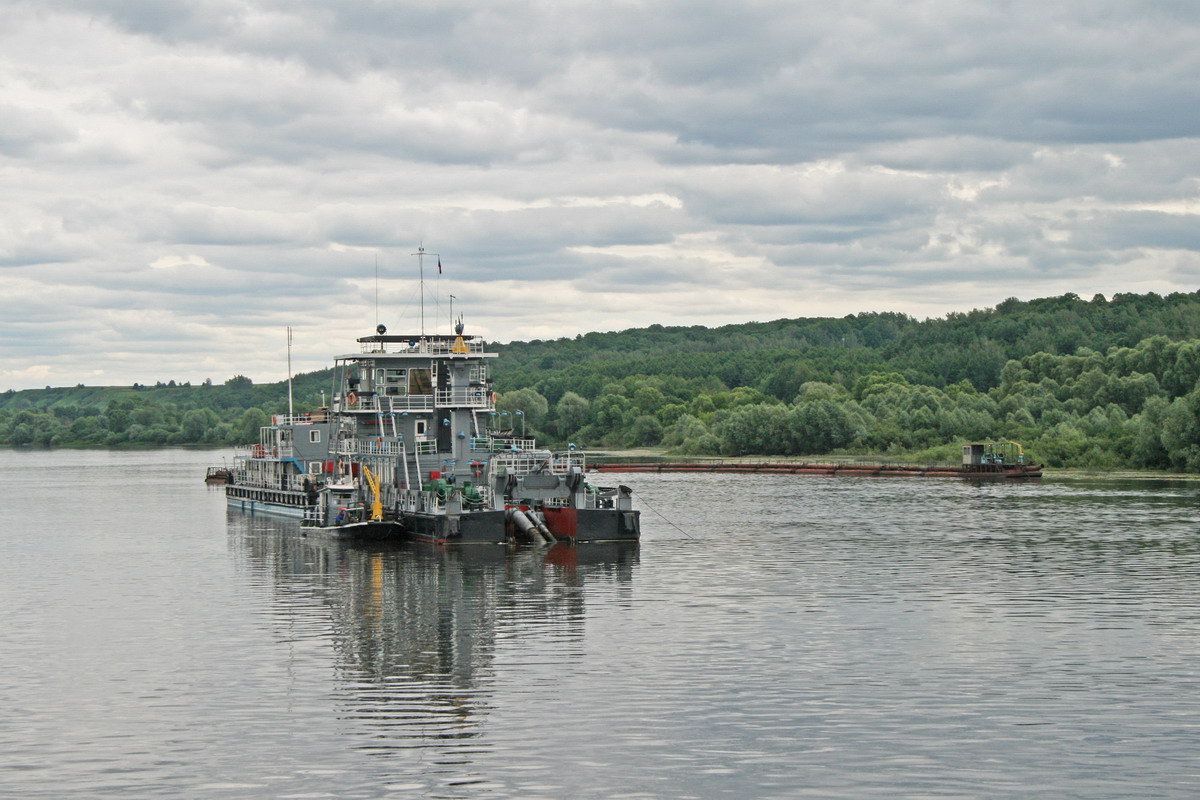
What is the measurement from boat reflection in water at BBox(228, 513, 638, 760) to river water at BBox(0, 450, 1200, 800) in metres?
0.18

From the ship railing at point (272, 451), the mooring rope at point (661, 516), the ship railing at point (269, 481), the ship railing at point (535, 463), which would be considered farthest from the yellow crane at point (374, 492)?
the ship railing at point (272, 451)

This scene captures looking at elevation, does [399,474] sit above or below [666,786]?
above

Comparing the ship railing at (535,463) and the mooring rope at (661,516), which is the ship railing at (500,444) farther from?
the mooring rope at (661,516)

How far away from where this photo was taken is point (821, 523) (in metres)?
94.3

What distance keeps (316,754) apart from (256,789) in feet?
8.93

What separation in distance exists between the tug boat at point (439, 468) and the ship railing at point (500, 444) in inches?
3.3

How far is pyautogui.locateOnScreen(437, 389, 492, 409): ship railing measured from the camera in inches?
3260

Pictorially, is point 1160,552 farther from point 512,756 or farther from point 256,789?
point 256,789

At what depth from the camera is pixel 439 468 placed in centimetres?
8156

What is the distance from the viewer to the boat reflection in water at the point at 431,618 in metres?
36.4

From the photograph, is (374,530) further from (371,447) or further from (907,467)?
(907,467)

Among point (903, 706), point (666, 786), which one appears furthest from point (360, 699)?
point (903, 706)

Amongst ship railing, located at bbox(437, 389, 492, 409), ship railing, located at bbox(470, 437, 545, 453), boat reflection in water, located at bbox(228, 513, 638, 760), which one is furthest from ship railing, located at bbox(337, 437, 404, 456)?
boat reflection in water, located at bbox(228, 513, 638, 760)

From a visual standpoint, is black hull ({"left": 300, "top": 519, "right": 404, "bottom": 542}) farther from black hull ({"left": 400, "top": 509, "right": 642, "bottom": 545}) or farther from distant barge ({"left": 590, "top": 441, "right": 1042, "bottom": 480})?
distant barge ({"left": 590, "top": 441, "right": 1042, "bottom": 480})
